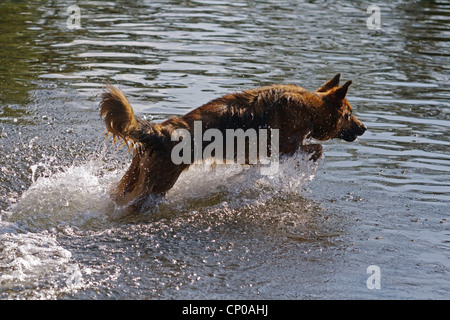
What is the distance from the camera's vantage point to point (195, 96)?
10.7 m

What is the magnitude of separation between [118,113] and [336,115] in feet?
8.88

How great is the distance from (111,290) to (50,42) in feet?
31.2

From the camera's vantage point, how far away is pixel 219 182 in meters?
7.61

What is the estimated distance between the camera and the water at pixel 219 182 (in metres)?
5.52

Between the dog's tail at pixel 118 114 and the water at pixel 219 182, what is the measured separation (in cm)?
95

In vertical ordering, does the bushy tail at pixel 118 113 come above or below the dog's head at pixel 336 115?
above

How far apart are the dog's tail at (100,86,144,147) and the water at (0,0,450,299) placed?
0.95m

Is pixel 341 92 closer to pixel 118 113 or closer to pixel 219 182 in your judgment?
pixel 219 182

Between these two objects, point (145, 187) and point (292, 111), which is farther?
point (292, 111)

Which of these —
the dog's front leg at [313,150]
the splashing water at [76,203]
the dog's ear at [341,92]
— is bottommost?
the splashing water at [76,203]

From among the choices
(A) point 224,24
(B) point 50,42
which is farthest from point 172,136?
(A) point 224,24

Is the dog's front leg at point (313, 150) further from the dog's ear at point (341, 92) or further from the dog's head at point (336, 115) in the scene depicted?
the dog's ear at point (341, 92)

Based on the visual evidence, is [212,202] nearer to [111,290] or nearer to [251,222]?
[251,222]

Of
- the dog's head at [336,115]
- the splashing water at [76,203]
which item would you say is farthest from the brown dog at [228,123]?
the splashing water at [76,203]
